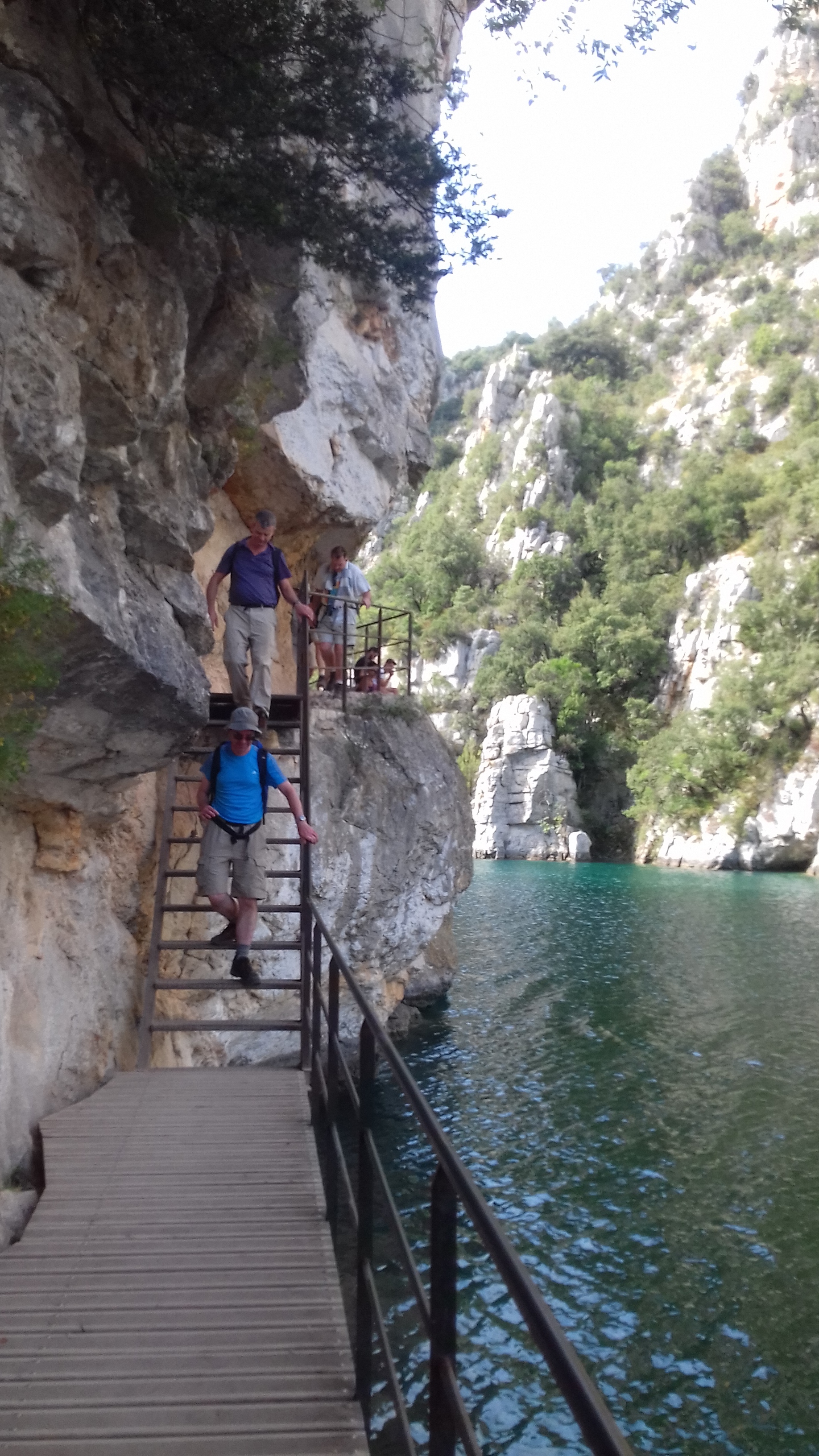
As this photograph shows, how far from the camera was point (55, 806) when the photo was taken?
5.95 m

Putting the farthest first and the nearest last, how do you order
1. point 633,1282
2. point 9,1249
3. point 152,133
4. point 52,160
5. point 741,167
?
point 741,167 < point 633,1282 < point 152,133 < point 52,160 < point 9,1249

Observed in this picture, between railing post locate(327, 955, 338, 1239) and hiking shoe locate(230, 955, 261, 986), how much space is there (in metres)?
1.37

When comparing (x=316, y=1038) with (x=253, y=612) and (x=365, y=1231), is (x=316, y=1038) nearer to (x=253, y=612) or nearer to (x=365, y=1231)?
(x=365, y=1231)

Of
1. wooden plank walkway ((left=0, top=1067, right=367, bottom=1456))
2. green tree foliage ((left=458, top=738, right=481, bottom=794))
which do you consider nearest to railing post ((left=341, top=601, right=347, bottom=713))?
wooden plank walkway ((left=0, top=1067, right=367, bottom=1456))

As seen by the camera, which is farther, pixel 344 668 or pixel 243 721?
pixel 344 668

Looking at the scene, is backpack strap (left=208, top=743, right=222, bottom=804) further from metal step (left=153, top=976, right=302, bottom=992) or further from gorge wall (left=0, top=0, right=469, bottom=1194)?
metal step (left=153, top=976, right=302, bottom=992)

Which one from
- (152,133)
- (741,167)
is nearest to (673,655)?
(152,133)

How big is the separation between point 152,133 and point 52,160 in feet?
3.93

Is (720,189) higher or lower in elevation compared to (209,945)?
higher

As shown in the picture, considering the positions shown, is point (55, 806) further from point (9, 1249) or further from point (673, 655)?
point (673, 655)

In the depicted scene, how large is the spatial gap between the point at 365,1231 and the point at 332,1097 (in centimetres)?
146

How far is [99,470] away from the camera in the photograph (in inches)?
219

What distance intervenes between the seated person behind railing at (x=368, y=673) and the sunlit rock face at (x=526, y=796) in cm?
4007

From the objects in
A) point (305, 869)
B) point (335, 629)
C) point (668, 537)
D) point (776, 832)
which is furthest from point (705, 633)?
point (305, 869)
